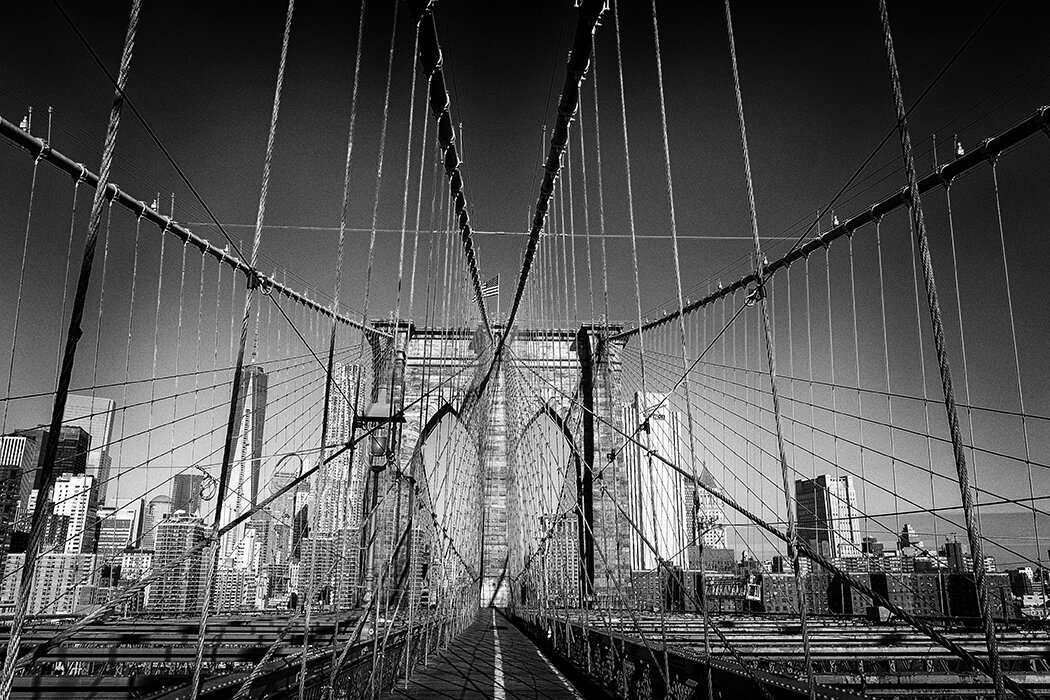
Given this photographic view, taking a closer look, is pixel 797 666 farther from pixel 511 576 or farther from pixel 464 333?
pixel 511 576

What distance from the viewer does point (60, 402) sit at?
2.62m

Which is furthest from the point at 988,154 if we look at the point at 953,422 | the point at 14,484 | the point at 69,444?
the point at 14,484

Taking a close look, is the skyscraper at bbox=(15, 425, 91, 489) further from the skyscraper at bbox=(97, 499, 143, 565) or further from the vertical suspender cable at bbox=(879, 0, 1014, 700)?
the vertical suspender cable at bbox=(879, 0, 1014, 700)

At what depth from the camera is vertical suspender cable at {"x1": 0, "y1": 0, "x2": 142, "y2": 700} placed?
2.41 m

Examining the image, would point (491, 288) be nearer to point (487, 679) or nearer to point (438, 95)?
point (438, 95)

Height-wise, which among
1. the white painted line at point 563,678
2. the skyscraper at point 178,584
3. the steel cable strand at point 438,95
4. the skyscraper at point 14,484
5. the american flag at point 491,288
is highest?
the american flag at point 491,288

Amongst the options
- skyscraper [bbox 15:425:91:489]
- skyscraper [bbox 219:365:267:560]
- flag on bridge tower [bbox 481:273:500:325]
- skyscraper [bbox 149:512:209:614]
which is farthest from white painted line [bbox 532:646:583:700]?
flag on bridge tower [bbox 481:273:500:325]

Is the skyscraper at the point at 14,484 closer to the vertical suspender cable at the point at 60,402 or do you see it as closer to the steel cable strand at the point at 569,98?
the steel cable strand at the point at 569,98

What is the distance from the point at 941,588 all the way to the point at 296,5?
14.1 metres

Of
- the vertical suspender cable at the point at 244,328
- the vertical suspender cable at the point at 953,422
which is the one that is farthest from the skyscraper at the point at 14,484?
the vertical suspender cable at the point at 953,422

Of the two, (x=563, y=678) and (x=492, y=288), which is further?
(x=492, y=288)

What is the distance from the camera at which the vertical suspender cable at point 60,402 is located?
94.9 inches

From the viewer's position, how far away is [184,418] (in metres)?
9.50

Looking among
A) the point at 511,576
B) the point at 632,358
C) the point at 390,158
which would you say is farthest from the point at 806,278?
the point at 511,576
